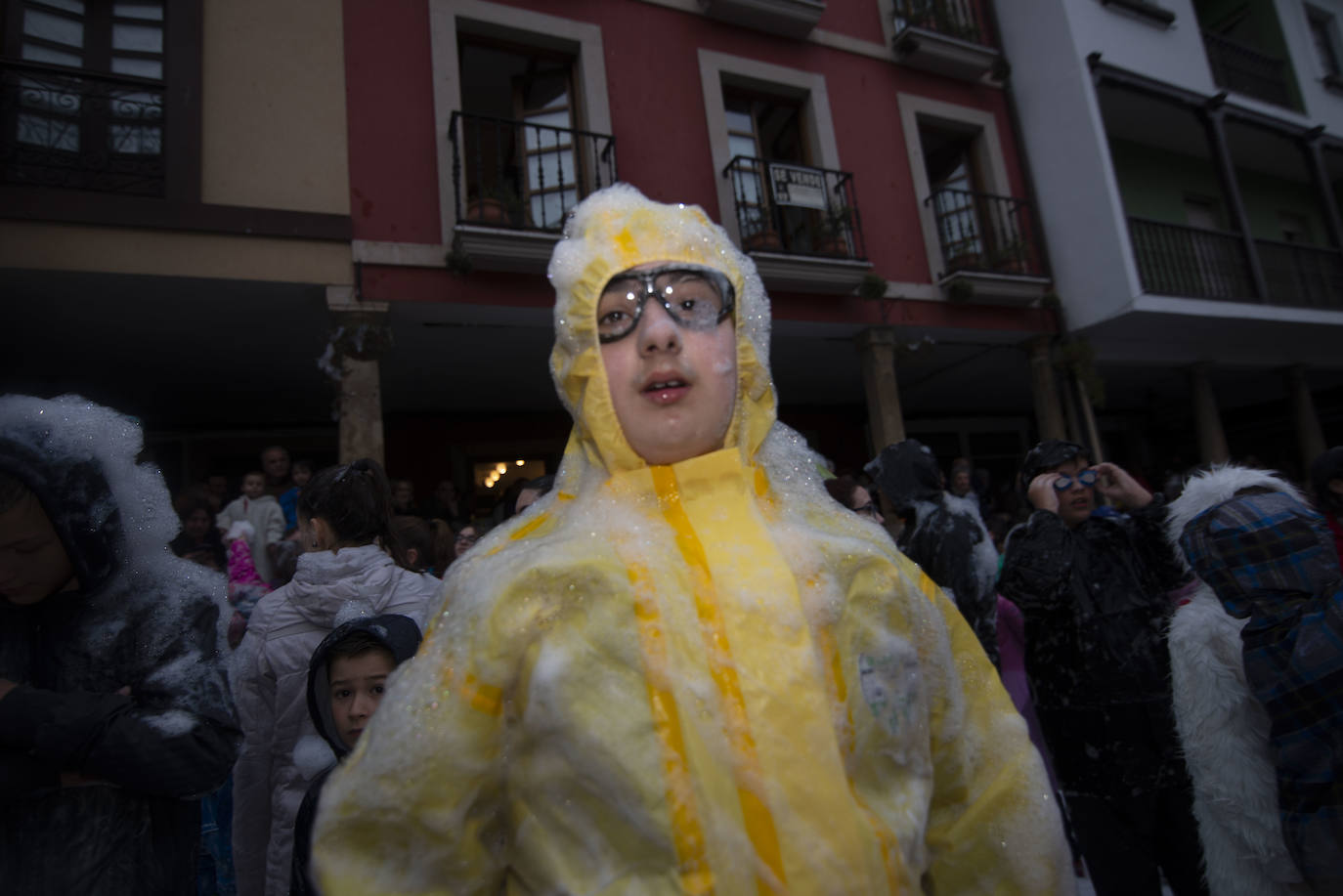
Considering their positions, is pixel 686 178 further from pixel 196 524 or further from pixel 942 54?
pixel 196 524

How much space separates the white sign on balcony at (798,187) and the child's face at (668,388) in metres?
6.40

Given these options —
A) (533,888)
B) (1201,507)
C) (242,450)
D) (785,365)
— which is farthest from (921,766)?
(242,450)

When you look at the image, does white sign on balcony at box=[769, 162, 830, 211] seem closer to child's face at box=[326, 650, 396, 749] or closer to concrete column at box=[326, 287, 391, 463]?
concrete column at box=[326, 287, 391, 463]

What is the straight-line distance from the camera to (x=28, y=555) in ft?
4.46

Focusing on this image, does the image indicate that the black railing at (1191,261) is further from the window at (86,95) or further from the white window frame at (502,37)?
the window at (86,95)

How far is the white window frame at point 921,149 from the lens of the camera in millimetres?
8203

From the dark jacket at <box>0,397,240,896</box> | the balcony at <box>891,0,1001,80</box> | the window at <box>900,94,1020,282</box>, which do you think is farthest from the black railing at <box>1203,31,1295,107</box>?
the dark jacket at <box>0,397,240,896</box>

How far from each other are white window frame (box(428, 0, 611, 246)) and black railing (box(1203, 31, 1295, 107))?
28.6 feet

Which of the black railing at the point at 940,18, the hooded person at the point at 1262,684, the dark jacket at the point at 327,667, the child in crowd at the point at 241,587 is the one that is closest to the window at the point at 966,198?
the black railing at the point at 940,18

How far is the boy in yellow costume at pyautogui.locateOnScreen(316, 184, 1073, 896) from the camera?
0.97 m

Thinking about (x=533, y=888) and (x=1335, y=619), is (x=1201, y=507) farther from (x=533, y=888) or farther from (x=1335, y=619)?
(x=533, y=888)

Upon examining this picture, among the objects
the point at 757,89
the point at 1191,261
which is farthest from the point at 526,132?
the point at 1191,261

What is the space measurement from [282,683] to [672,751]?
158 centimetres

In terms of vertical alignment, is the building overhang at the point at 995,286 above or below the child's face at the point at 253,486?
above
